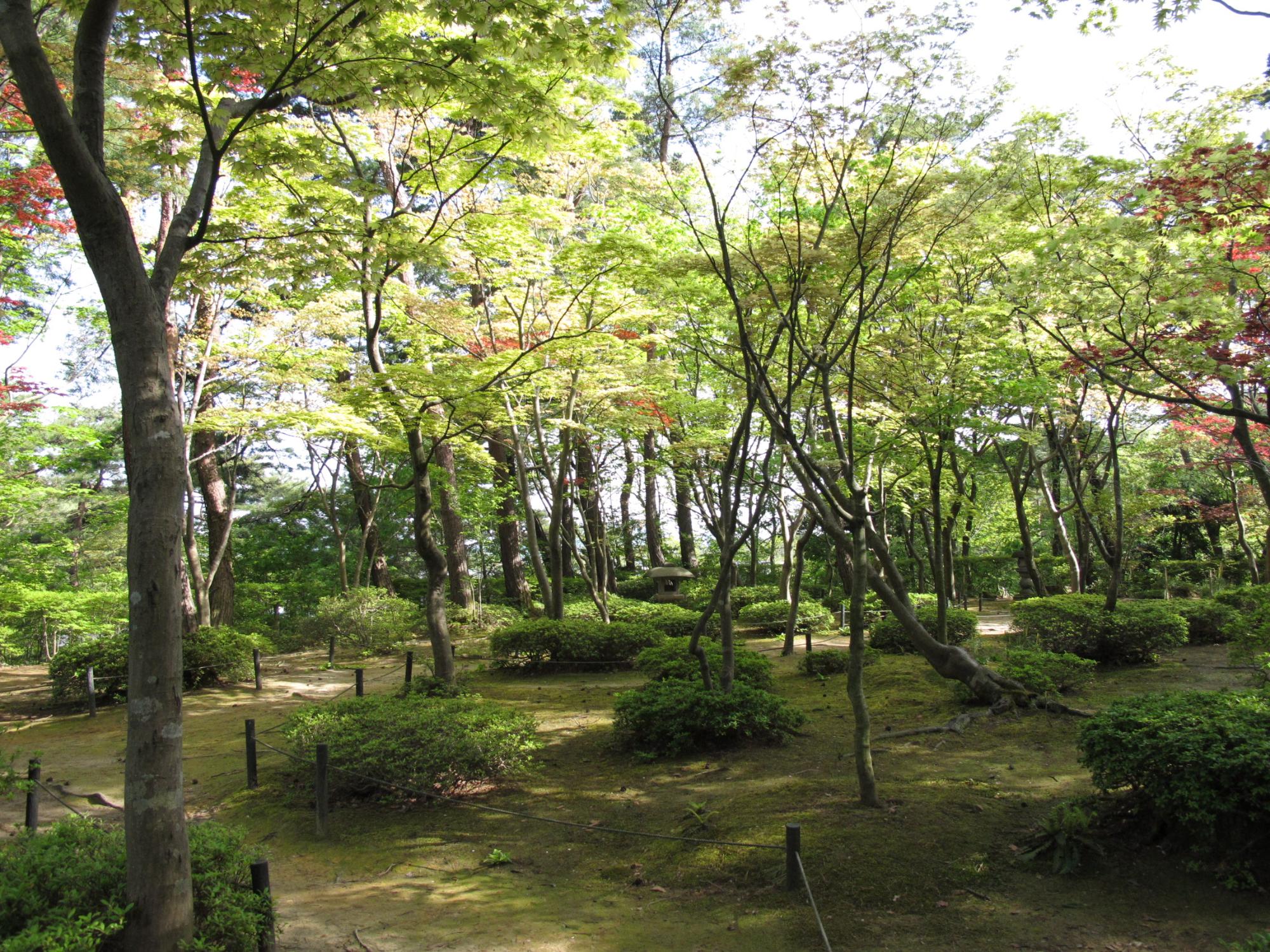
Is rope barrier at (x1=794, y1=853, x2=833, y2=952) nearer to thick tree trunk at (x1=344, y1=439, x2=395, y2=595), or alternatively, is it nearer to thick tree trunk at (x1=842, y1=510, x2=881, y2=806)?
thick tree trunk at (x1=842, y1=510, x2=881, y2=806)

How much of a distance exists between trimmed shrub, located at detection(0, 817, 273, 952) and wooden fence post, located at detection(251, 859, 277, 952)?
1.2 inches

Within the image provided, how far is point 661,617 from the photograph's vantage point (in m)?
14.9

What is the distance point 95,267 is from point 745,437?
19.4ft

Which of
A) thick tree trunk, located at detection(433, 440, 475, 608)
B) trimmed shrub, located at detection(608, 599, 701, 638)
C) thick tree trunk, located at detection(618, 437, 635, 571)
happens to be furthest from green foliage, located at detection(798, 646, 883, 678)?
thick tree trunk, located at detection(618, 437, 635, 571)

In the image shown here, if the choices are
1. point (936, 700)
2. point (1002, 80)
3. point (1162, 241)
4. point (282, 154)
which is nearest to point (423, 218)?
point (282, 154)

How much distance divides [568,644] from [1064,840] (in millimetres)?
9288

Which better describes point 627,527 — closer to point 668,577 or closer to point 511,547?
point 511,547

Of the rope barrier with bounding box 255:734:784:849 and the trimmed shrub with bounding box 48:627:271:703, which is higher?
the trimmed shrub with bounding box 48:627:271:703

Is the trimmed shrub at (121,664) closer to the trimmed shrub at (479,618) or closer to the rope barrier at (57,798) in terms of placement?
the rope barrier at (57,798)

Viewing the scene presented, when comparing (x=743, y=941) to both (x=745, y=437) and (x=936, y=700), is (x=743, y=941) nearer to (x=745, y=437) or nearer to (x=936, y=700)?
(x=745, y=437)

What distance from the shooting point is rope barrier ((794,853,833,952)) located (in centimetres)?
382

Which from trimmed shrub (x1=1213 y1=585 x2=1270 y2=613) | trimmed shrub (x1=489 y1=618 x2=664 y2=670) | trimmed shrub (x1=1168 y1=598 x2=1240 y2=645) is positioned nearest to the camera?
trimmed shrub (x1=1213 y1=585 x2=1270 y2=613)

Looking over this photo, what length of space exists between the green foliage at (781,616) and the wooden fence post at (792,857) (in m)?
11.7

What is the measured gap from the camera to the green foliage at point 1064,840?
4.63 meters
